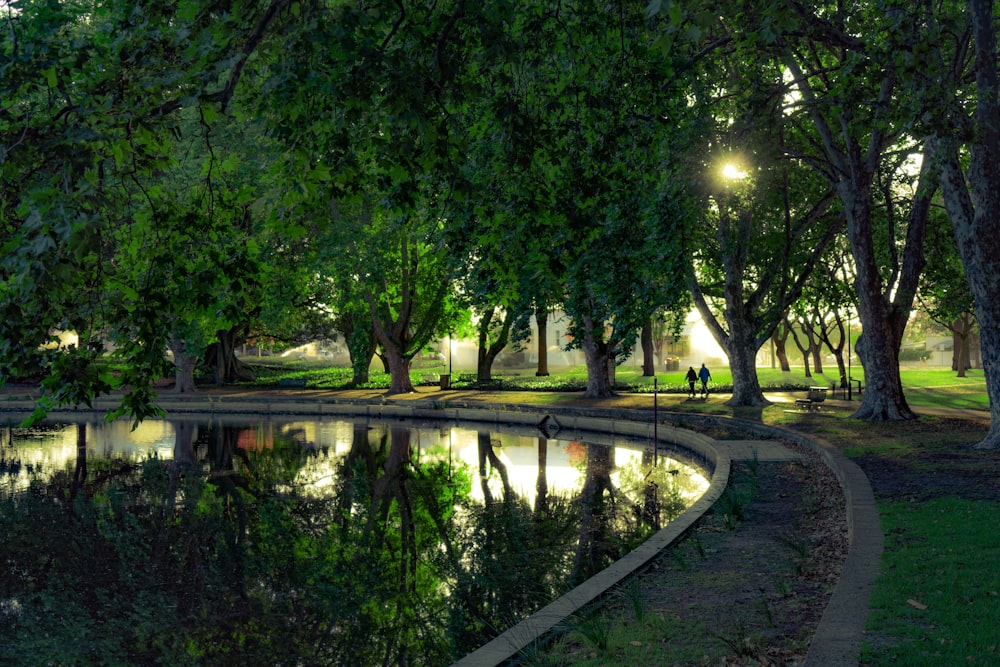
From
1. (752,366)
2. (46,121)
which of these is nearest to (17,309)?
(46,121)

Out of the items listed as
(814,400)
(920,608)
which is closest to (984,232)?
(920,608)

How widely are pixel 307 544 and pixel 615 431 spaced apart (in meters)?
16.9

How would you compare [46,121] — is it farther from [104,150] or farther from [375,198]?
[375,198]

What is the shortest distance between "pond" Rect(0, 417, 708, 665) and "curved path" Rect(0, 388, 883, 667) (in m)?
1.02

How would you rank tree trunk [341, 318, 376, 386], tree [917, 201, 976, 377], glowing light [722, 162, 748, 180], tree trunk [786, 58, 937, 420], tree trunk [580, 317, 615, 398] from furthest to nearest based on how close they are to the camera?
tree trunk [341, 318, 376, 386] < tree trunk [580, 317, 615, 398] < tree [917, 201, 976, 377] < tree trunk [786, 58, 937, 420] < glowing light [722, 162, 748, 180]

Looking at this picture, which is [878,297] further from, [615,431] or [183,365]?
[183,365]

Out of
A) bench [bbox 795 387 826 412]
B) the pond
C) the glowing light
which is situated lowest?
the pond

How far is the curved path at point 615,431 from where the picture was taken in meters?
6.71

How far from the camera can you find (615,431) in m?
28.5

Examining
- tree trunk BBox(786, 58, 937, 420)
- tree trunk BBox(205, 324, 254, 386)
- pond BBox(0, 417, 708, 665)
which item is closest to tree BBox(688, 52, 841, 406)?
tree trunk BBox(786, 58, 937, 420)

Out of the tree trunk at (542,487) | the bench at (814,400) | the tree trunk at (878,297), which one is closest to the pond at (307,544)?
the tree trunk at (542,487)

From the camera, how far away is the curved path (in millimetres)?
6715

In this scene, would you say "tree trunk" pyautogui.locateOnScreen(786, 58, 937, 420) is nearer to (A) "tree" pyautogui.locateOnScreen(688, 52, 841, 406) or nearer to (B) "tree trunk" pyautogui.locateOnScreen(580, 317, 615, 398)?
(A) "tree" pyautogui.locateOnScreen(688, 52, 841, 406)

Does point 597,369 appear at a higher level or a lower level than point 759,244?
lower
